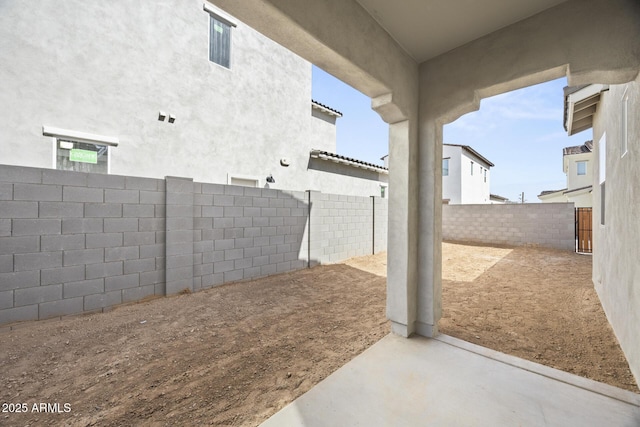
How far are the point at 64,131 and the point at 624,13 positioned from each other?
6.99 meters

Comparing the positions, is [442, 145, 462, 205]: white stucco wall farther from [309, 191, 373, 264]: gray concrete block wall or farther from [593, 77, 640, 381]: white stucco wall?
[593, 77, 640, 381]: white stucco wall

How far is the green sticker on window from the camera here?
473 cm

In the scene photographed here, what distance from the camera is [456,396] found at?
74.8 inches

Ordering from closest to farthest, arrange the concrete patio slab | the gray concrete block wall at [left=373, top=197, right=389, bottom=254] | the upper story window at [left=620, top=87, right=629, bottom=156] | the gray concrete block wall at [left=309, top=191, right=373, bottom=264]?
the concrete patio slab
the upper story window at [left=620, top=87, right=629, bottom=156]
the gray concrete block wall at [left=309, top=191, right=373, bottom=264]
the gray concrete block wall at [left=373, top=197, right=389, bottom=254]

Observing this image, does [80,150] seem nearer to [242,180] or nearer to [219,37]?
[242,180]

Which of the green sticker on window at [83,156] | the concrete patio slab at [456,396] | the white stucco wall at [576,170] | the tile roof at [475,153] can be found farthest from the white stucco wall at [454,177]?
the green sticker on window at [83,156]

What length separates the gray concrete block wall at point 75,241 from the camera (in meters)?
3.05

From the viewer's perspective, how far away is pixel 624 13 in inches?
67.6

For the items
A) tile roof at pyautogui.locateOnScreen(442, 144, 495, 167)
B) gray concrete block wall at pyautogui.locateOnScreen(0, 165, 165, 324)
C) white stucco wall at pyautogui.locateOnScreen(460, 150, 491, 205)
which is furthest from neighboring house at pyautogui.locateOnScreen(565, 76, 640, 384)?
white stucco wall at pyautogui.locateOnScreen(460, 150, 491, 205)

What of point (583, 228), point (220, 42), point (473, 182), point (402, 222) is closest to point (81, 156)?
point (220, 42)

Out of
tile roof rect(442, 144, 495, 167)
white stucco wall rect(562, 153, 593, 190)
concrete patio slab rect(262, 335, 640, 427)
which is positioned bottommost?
concrete patio slab rect(262, 335, 640, 427)

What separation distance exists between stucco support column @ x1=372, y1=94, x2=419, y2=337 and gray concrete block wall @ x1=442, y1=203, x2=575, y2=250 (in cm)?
908

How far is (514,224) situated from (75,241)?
1190 cm

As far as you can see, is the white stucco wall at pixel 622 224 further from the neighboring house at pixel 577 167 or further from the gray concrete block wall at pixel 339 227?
the neighboring house at pixel 577 167
